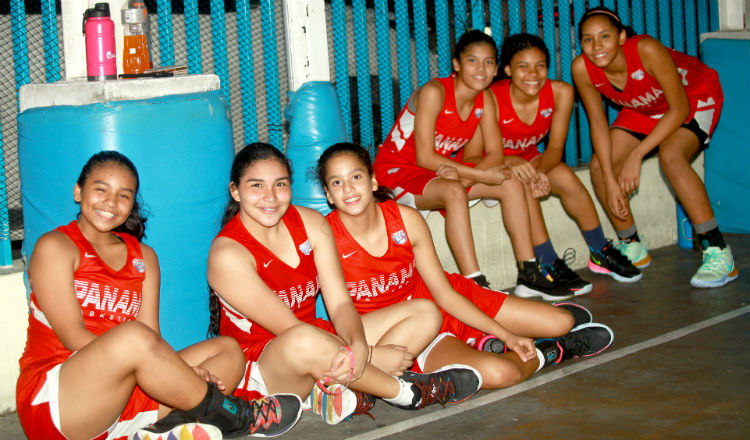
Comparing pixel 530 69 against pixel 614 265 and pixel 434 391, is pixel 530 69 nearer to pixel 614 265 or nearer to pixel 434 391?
pixel 614 265

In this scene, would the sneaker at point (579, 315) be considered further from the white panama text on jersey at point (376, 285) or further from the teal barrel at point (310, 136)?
the teal barrel at point (310, 136)

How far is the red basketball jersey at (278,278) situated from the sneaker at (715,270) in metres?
2.42

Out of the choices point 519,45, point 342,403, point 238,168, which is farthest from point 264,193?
point 519,45

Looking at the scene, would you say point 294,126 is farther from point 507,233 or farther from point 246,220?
point 507,233

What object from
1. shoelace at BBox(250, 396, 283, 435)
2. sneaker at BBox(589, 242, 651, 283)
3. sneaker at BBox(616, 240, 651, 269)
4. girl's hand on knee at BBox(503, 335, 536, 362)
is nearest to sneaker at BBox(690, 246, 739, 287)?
sneaker at BBox(589, 242, 651, 283)

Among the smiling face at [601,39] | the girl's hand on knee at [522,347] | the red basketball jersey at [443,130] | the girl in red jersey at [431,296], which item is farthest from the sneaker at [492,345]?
the smiling face at [601,39]

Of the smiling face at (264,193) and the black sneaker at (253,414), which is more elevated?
the smiling face at (264,193)

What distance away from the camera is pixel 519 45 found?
5027 mm

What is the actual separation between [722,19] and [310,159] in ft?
13.1

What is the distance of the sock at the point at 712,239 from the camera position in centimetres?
503

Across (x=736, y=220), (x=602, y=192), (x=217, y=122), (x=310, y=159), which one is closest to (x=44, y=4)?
(x=217, y=122)

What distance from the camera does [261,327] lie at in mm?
3525

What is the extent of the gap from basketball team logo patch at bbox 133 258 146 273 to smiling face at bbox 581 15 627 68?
3135mm

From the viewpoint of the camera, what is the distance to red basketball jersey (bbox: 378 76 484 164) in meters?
4.86
